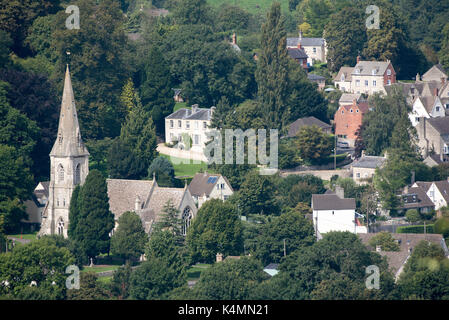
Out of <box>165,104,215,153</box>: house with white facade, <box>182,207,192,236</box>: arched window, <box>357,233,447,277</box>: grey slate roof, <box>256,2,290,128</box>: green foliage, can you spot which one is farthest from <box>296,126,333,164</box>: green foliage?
<box>182,207,192,236</box>: arched window

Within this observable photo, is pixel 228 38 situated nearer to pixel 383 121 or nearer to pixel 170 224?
pixel 383 121

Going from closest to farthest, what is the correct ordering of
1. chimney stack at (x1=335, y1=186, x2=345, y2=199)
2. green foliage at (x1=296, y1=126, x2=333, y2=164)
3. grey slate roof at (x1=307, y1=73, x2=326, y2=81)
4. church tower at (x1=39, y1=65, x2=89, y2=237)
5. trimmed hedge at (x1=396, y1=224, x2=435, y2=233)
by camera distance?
church tower at (x1=39, y1=65, x2=89, y2=237)
trimmed hedge at (x1=396, y1=224, x2=435, y2=233)
chimney stack at (x1=335, y1=186, x2=345, y2=199)
green foliage at (x1=296, y1=126, x2=333, y2=164)
grey slate roof at (x1=307, y1=73, x2=326, y2=81)

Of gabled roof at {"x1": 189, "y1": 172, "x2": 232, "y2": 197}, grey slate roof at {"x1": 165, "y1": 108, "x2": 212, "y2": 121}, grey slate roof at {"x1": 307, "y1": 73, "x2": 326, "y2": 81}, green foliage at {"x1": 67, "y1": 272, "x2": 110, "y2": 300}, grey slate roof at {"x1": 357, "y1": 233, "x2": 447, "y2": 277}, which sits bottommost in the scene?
green foliage at {"x1": 67, "y1": 272, "x2": 110, "y2": 300}

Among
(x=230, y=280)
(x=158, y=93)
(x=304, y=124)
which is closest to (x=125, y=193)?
(x=230, y=280)

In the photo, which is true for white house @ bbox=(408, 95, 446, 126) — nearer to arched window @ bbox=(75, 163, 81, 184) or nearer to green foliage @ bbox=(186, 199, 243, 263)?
green foliage @ bbox=(186, 199, 243, 263)

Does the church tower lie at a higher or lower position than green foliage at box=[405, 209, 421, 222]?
higher

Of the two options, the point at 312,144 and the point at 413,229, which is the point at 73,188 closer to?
the point at 312,144

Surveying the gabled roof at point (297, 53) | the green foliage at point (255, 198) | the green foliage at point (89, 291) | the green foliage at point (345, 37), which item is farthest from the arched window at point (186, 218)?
the green foliage at point (345, 37)
